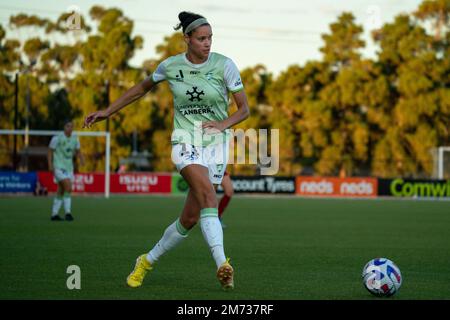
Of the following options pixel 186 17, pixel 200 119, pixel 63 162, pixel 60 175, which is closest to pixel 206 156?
pixel 200 119

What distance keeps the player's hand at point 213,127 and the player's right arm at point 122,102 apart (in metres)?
0.87

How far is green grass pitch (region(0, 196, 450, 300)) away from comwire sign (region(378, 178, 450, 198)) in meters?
26.4

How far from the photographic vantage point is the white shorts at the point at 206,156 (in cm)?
909

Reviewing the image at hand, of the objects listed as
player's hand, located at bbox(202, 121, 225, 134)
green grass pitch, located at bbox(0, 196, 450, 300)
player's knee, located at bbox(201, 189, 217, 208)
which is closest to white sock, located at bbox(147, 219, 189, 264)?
green grass pitch, located at bbox(0, 196, 450, 300)

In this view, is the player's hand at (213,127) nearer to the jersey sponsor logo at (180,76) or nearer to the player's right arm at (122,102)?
the jersey sponsor logo at (180,76)

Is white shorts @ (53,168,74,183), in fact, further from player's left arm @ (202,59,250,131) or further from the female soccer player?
player's left arm @ (202,59,250,131)

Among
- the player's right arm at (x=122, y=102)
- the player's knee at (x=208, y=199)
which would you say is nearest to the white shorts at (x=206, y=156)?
the player's knee at (x=208, y=199)

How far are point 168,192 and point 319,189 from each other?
8608 mm

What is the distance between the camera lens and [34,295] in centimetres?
832

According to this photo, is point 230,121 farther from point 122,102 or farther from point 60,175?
point 60,175

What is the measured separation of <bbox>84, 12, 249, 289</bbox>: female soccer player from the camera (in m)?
9.00
